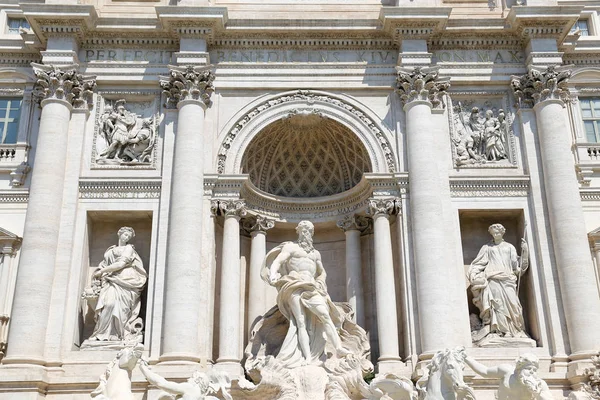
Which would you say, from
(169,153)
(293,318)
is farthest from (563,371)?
(169,153)

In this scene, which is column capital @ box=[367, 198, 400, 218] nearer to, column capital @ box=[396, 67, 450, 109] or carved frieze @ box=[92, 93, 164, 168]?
column capital @ box=[396, 67, 450, 109]

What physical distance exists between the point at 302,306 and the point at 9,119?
1106 cm

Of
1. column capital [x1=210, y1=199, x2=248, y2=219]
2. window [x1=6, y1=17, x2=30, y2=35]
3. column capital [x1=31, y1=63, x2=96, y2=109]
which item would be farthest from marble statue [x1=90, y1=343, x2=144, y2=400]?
window [x1=6, y1=17, x2=30, y2=35]

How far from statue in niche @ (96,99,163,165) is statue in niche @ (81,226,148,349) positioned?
96.0 inches

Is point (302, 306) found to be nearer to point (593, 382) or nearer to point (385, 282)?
point (385, 282)

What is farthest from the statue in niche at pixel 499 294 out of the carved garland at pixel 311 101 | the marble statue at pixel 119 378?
the marble statue at pixel 119 378

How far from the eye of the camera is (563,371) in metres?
17.5

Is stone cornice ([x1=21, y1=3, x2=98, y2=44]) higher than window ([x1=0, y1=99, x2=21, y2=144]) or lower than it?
higher

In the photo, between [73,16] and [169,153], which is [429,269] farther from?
[73,16]

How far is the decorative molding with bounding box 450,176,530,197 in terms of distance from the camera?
1981 cm

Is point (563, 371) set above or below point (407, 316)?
below

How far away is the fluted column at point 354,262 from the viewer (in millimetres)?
19734

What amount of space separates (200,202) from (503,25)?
1070 centimetres

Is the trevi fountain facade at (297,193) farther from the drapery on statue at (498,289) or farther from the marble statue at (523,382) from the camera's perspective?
the marble statue at (523,382)
